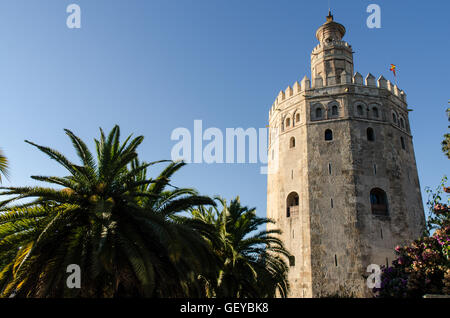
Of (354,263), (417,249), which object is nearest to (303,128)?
A: (354,263)

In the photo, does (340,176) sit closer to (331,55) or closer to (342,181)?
(342,181)

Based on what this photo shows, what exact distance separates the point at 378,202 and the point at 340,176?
2.85m

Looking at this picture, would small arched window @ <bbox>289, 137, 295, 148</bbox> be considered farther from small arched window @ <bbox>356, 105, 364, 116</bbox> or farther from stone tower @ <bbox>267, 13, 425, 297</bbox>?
small arched window @ <bbox>356, 105, 364, 116</bbox>

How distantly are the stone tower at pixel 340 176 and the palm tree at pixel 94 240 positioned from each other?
41.3 ft

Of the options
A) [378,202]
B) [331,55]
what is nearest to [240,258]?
[378,202]

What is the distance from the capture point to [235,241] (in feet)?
49.6

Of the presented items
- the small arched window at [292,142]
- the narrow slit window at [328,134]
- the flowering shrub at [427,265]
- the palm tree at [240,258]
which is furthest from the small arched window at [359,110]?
the palm tree at [240,258]

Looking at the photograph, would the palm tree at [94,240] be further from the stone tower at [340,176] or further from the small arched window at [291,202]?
the small arched window at [291,202]

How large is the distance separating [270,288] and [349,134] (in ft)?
38.8

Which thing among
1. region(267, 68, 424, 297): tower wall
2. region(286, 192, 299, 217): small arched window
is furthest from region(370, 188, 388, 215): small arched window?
region(286, 192, 299, 217): small arched window

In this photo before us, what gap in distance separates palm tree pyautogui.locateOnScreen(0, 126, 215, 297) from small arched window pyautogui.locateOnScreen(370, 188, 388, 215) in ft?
48.9

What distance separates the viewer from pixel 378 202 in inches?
869

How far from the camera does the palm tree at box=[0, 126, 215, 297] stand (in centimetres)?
807
